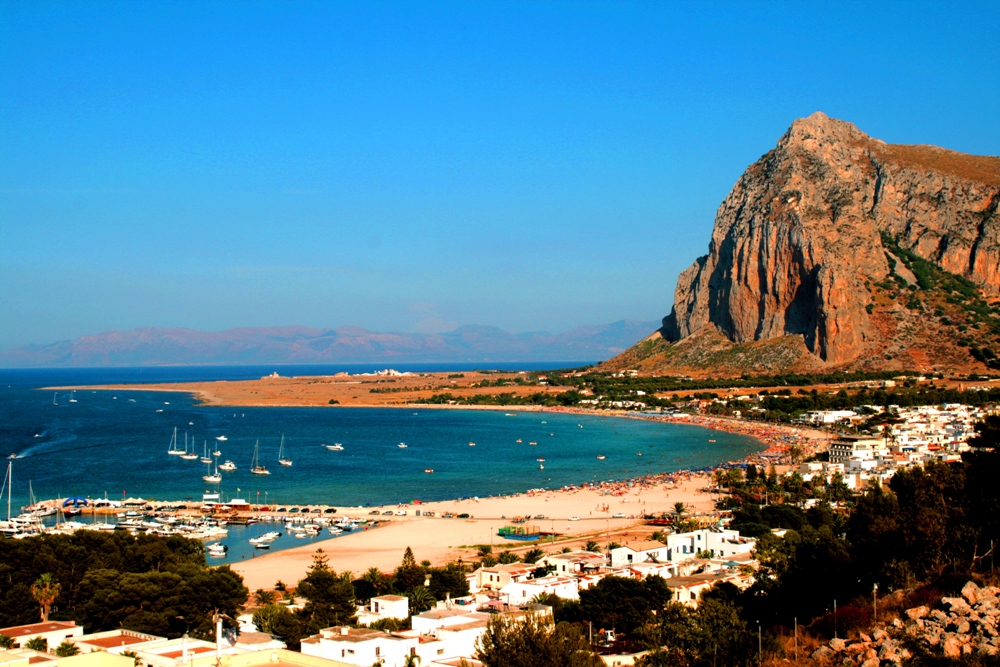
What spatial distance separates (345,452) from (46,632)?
51.6 metres

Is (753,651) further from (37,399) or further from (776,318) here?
(37,399)

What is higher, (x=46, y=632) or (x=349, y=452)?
(x=46, y=632)

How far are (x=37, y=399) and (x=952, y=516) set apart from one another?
14893 cm

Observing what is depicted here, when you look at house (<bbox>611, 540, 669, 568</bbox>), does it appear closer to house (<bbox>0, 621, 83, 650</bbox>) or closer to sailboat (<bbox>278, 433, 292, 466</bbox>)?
house (<bbox>0, 621, 83, 650</bbox>)

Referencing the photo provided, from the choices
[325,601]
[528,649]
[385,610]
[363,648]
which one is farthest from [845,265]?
[528,649]

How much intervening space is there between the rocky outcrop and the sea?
29.6 metres

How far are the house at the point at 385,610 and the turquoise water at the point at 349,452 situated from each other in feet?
83.0

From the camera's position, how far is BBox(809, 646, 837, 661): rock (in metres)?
14.3

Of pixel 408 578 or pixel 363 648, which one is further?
pixel 408 578

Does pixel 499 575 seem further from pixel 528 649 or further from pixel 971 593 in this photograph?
pixel 971 593

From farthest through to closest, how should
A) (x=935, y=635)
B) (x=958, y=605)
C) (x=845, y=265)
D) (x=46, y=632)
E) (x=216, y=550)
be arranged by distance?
(x=845, y=265)
(x=216, y=550)
(x=46, y=632)
(x=958, y=605)
(x=935, y=635)

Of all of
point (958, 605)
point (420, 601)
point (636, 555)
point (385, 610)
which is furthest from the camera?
point (636, 555)

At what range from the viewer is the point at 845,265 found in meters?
123

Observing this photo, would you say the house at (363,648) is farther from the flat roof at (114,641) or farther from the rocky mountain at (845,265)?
the rocky mountain at (845,265)
